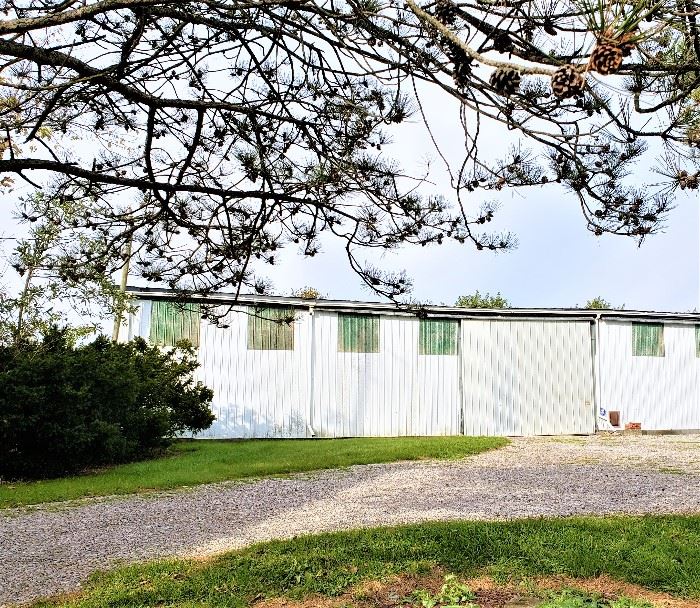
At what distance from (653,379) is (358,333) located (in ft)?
26.5

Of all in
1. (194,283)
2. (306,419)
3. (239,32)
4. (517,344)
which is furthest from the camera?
(517,344)

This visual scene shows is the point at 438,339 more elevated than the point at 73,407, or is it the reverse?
the point at 438,339

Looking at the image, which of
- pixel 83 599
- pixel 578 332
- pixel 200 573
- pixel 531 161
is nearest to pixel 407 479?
pixel 200 573

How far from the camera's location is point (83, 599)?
4938 millimetres

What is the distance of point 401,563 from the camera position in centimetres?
524

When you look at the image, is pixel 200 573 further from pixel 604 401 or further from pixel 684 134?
pixel 604 401

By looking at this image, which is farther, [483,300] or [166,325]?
[483,300]

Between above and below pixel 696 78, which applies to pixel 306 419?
below

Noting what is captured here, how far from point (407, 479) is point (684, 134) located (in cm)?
715

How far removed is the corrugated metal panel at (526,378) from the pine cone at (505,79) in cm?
1599

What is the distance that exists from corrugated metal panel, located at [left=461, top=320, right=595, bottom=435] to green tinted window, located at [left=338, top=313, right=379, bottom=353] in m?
2.33

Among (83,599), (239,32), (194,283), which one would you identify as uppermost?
(239,32)

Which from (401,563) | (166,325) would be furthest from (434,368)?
(401,563)

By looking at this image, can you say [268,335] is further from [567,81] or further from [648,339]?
[567,81]
